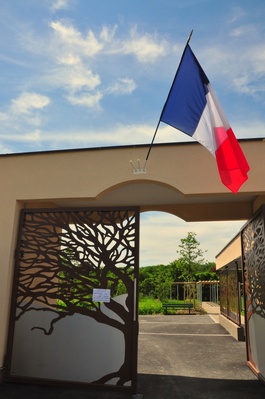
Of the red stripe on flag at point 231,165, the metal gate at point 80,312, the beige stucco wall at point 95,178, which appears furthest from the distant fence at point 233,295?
the red stripe on flag at point 231,165

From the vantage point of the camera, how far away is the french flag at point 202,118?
5066 mm

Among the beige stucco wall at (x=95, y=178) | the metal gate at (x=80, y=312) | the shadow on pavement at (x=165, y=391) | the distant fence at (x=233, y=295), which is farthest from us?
the distant fence at (x=233, y=295)

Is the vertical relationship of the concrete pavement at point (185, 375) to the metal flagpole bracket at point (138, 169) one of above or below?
below

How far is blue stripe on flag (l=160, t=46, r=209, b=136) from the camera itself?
5.14 metres

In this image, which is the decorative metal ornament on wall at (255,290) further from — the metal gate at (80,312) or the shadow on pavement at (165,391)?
the metal gate at (80,312)

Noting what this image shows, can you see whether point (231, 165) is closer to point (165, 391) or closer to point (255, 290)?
point (255, 290)

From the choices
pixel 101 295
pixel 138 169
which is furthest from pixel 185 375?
pixel 138 169

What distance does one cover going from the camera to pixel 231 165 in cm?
505

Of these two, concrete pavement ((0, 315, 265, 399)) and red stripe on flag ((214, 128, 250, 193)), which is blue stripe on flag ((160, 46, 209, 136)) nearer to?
red stripe on flag ((214, 128, 250, 193))

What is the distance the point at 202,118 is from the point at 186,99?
395 millimetres

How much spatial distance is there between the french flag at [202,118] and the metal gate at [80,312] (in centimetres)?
202

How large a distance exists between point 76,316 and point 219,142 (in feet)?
13.4

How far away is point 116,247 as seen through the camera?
6328 mm

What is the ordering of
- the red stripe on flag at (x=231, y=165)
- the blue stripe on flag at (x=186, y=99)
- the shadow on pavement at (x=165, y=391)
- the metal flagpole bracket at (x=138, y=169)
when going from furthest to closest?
the metal flagpole bracket at (x=138, y=169)
the shadow on pavement at (x=165, y=391)
the blue stripe on flag at (x=186, y=99)
the red stripe on flag at (x=231, y=165)
